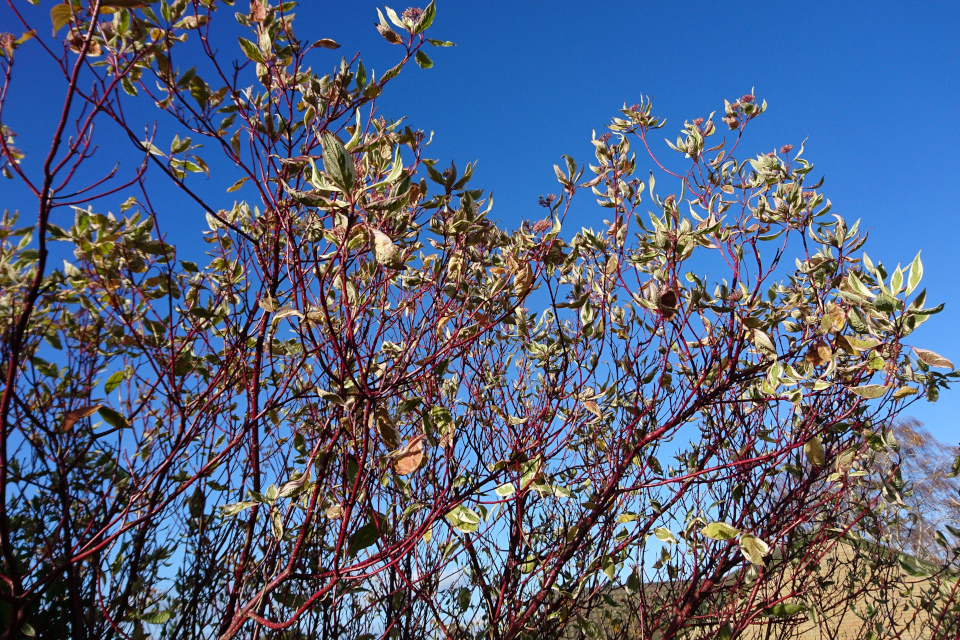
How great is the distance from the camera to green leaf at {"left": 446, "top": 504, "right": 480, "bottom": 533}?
1389 millimetres

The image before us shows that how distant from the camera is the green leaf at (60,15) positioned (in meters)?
1.14

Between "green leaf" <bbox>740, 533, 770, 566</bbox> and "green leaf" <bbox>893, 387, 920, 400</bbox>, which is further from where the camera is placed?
"green leaf" <bbox>893, 387, 920, 400</bbox>

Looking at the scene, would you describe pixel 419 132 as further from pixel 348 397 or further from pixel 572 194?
pixel 348 397

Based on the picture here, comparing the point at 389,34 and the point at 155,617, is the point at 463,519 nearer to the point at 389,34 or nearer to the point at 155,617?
the point at 155,617

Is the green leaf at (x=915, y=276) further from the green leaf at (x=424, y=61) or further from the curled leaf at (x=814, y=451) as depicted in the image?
the green leaf at (x=424, y=61)

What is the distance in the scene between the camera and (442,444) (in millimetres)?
1670

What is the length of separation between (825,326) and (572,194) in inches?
36.0

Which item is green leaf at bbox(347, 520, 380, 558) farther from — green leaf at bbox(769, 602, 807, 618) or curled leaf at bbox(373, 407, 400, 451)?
green leaf at bbox(769, 602, 807, 618)

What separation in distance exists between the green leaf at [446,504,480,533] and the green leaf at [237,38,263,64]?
4.58 feet

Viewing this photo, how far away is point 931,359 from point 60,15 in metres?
2.28

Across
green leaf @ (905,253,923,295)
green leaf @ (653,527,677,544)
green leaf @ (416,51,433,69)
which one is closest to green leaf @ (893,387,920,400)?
green leaf @ (905,253,923,295)

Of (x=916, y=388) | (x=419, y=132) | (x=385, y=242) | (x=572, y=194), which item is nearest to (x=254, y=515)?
(x=385, y=242)

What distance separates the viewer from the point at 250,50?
5.20 feet

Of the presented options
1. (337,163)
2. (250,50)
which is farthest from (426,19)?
(337,163)
